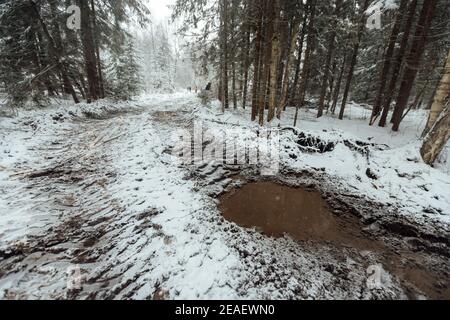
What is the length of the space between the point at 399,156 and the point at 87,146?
9.90 metres

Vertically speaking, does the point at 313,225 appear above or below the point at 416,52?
below

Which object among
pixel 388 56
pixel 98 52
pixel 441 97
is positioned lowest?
pixel 441 97

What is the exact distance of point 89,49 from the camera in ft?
43.2

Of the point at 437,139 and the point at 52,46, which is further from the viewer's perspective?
the point at 52,46

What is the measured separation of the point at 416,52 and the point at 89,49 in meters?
17.3

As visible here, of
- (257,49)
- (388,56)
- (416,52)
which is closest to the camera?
(416,52)

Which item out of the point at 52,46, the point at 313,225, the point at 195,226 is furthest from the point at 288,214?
the point at 52,46

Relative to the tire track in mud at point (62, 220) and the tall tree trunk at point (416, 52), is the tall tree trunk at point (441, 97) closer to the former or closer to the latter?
the tall tree trunk at point (416, 52)

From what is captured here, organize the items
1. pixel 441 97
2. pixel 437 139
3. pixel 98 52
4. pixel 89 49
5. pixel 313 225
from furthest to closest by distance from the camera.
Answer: pixel 98 52, pixel 89 49, pixel 441 97, pixel 437 139, pixel 313 225

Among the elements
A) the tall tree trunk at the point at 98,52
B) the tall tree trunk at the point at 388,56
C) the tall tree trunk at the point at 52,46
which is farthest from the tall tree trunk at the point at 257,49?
the tall tree trunk at the point at 52,46

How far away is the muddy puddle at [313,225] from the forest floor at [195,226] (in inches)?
1.4

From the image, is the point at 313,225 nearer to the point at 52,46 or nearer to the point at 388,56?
the point at 388,56

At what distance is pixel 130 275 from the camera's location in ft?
9.67

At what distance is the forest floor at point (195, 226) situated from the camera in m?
2.89
